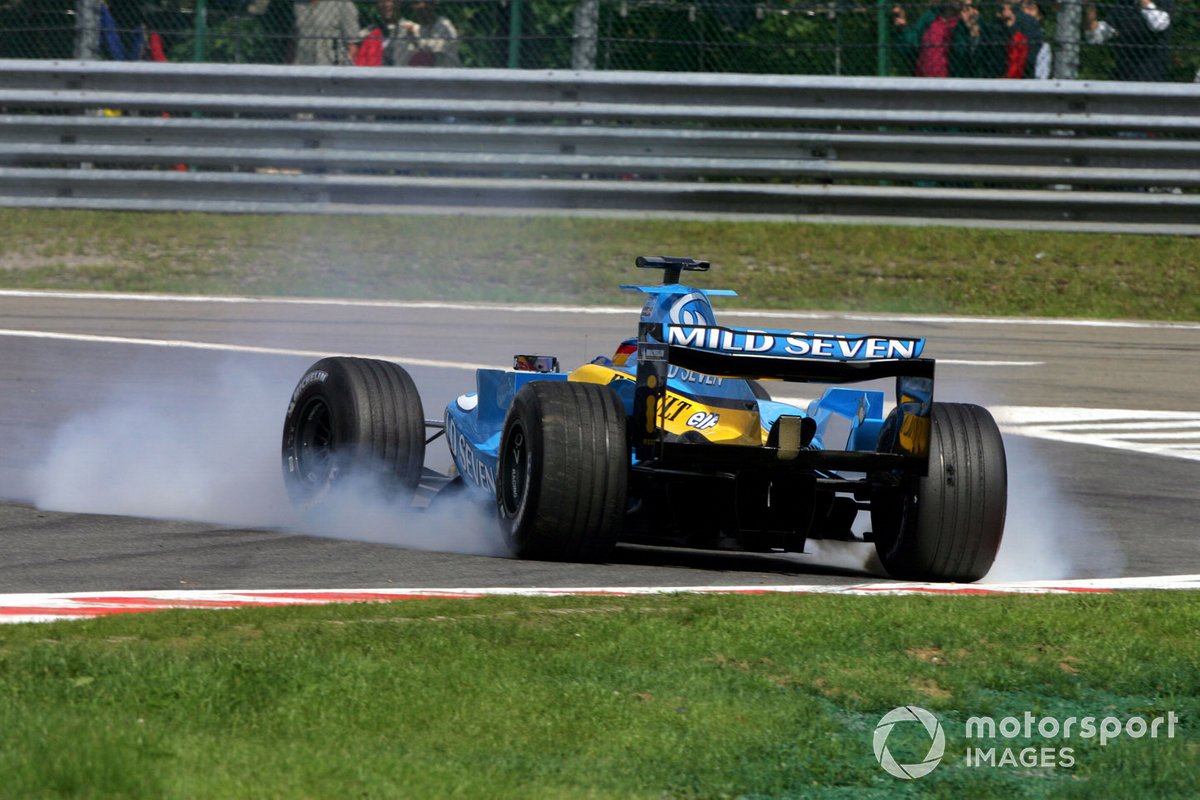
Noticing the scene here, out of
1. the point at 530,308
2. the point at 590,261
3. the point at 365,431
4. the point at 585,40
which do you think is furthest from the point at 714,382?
the point at 585,40

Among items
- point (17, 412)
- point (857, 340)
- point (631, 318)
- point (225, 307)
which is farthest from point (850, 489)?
point (225, 307)

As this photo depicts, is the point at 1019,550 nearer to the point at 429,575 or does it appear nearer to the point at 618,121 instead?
the point at 429,575

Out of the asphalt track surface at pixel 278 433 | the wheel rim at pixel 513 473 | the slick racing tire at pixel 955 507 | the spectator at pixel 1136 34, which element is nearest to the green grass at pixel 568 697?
the slick racing tire at pixel 955 507

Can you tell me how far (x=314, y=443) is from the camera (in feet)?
29.0

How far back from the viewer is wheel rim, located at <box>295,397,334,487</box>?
8633 millimetres

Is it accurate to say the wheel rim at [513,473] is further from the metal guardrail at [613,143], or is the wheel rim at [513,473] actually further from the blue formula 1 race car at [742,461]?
the metal guardrail at [613,143]

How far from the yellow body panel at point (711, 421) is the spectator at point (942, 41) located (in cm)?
988

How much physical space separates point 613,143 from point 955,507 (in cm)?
977

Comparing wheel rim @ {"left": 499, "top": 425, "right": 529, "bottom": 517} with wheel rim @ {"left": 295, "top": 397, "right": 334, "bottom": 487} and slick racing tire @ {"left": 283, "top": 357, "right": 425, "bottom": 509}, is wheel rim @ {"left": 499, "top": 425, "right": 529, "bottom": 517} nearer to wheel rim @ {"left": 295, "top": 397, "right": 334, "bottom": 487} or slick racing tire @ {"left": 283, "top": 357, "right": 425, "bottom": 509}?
slick racing tire @ {"left": 283, "top": 357, "right": 425, "bottom": 509}

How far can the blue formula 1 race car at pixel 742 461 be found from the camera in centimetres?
726

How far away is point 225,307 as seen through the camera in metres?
15.8

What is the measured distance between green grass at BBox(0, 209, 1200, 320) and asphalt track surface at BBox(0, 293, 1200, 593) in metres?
0.65

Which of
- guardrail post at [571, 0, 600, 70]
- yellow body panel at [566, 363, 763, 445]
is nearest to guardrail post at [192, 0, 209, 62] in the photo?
guardrail post at [571, 0, 600, 70]

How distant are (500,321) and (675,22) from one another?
3.72 meters
